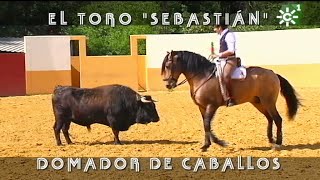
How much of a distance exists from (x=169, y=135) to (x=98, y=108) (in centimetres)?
175

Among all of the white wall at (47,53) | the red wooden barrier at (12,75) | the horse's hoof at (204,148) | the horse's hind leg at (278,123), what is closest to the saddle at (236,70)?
the horse's hind leg at (278,123)

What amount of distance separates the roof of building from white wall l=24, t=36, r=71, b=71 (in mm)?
4029

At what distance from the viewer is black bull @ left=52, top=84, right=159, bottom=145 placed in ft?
34.8

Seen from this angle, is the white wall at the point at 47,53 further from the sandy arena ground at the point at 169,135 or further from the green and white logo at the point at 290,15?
the green and white logo at the point at 290,15

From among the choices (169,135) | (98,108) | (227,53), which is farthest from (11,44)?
(227,53)

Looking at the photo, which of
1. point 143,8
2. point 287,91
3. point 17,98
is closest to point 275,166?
point 287,91

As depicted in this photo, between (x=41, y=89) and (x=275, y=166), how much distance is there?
12.1 m

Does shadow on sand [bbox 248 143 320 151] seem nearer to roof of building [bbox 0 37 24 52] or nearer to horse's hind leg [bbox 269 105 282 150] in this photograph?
horse's hind leg [bbox 269 105 282 150]

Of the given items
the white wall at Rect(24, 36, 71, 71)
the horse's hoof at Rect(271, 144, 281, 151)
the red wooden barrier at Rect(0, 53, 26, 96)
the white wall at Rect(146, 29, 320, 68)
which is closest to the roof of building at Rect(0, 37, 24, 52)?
the white wall at Rect(24, 36, 71, 71)

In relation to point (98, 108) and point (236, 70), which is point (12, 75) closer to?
point (98, 108)

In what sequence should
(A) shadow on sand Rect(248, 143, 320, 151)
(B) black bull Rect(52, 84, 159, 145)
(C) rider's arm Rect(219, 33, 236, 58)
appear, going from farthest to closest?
(B) black bull Rect(52, 84, 159, 145)
(A) shadow on sand Rect(248, 143, 320, 151)
(C) rider's arm Rect(219, 33, 236, 58)

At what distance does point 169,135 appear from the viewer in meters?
11.8

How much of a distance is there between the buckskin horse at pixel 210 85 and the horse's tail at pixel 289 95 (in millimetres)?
404

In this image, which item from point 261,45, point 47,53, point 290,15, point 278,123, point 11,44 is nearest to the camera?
point 278,123
